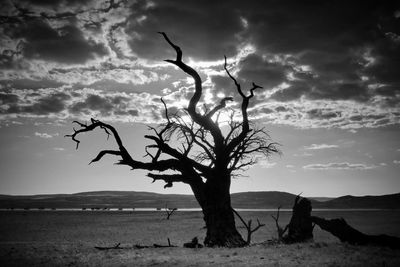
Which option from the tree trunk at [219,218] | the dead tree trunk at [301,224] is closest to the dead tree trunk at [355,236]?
the dead tree trunk at [301,224]

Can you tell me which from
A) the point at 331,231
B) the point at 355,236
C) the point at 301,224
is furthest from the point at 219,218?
the point at 355,236

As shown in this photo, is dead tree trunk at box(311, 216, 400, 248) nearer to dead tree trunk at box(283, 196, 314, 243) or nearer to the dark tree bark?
the dark tree bark

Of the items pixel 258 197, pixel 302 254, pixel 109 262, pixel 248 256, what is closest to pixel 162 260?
pixel 109 262

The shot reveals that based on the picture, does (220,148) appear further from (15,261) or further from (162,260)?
(15,261)

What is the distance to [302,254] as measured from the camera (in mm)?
12812

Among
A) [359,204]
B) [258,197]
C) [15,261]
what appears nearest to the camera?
[15,261]

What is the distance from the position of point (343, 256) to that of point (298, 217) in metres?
4.97

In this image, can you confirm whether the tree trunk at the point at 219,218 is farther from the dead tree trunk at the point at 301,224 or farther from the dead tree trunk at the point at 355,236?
the dead tree trunk at the point at 355,236

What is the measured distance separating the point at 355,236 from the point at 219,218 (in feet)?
19.7

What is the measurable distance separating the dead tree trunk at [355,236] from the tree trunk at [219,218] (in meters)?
3.84

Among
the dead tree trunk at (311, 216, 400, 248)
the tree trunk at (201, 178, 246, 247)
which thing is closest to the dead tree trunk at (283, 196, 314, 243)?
the dead tree trunk at (311, 216, 400, 248)

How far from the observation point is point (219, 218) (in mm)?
17203

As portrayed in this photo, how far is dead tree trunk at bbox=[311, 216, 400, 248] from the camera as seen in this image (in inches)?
544

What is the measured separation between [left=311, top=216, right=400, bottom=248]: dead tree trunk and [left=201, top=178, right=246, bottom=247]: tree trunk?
3.84 metres
